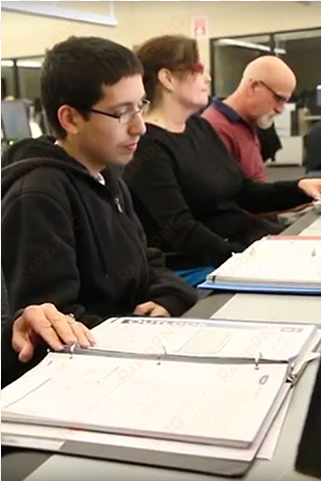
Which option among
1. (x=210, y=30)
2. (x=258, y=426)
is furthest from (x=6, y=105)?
(x=210, y=30)

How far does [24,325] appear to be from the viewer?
0.89 metres

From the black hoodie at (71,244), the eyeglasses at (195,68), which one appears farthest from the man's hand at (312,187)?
the black hoodie at (71,244)

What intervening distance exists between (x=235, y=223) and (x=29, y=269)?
0.99 metres

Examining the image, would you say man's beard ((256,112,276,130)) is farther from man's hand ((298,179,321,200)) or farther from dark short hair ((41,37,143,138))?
dark short hair ((41,37,143,138))

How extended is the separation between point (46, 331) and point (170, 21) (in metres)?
7.73

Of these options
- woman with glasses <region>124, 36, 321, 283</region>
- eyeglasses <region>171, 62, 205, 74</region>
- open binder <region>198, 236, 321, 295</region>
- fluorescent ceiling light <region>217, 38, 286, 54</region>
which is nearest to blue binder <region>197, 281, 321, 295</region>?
open binder <region>198, 236, 321, 295</region>

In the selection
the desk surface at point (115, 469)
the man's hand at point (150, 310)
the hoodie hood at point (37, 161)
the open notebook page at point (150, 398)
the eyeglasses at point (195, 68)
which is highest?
the eyeglasses at point (195, 68)

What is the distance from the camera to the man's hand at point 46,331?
0.83 meters

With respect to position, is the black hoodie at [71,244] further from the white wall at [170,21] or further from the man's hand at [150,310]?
the white wall at [170,21]

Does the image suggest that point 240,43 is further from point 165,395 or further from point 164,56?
point 165,395

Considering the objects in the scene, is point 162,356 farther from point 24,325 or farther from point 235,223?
point 235,223

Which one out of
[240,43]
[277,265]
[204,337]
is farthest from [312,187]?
[240,43]

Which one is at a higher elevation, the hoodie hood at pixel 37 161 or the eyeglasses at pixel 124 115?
the eyeglasses at pixel 124 115

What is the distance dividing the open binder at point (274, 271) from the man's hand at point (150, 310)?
102 millimetres
